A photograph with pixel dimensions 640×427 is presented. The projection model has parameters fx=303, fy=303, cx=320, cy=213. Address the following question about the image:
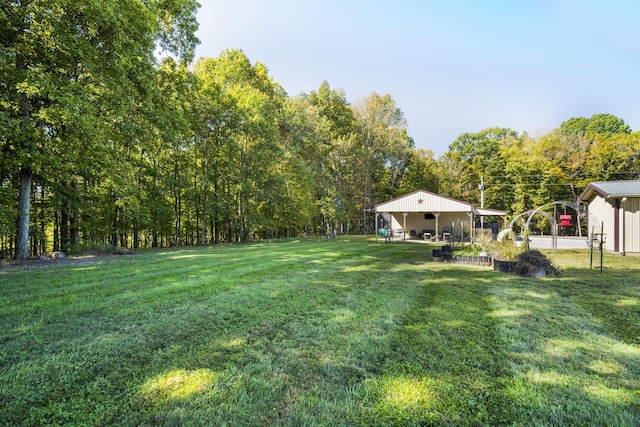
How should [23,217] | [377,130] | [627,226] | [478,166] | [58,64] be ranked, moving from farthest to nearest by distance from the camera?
[478,166] < [377,130] < [627,226] < [23,217] < [58,64]

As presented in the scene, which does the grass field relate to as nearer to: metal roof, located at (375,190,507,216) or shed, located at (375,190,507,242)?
shed, located at (375,190,507,242)

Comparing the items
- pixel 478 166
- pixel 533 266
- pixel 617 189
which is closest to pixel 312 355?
pixel 533 266

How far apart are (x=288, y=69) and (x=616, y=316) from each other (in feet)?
86.2

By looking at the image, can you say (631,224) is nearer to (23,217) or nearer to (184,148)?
(23,217)

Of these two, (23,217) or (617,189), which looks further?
(617,189)

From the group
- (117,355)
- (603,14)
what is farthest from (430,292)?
(603,14)

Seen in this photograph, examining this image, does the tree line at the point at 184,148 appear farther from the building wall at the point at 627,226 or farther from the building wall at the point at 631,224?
the building wall at the point at 631,224

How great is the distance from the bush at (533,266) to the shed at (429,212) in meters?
9.16

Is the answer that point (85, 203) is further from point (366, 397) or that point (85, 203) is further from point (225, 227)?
point (366, 397)

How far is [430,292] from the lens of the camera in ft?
17.8

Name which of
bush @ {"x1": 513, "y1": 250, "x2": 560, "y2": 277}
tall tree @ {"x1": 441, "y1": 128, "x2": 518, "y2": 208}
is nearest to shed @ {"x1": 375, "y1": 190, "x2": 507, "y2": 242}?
bush @ {"x1": 513, "y1": 250, "x2": 560, "y2": 277}

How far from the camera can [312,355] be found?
9.18 feet

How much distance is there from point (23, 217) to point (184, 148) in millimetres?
10784

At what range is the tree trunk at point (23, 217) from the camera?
8834 mm
